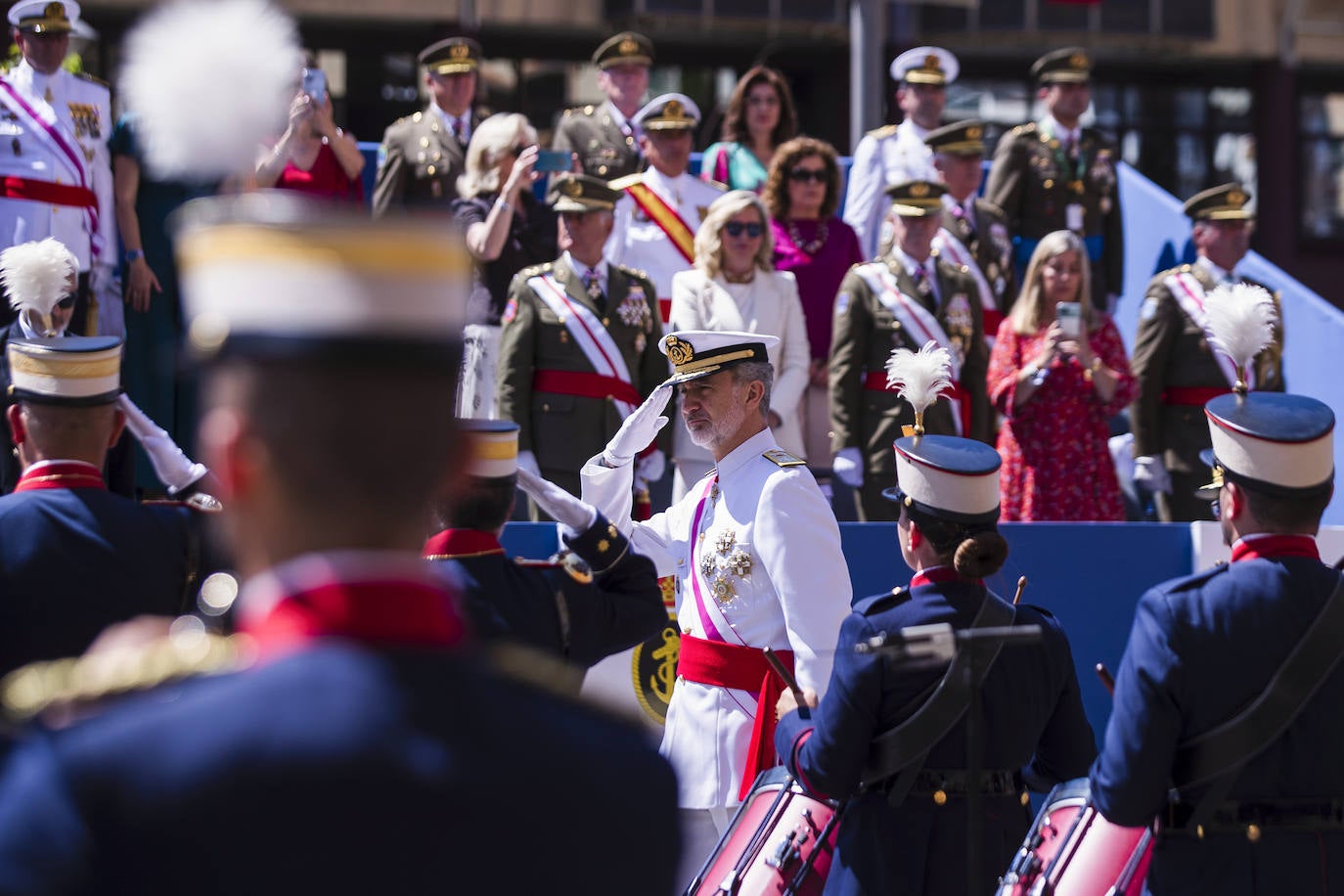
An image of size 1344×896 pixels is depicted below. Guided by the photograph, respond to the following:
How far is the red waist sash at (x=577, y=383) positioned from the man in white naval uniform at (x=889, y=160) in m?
2.01

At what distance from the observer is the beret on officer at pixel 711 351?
514 cm

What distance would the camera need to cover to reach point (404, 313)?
161 cm

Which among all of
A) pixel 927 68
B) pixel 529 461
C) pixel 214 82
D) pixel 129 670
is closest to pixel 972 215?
pixel 927 68

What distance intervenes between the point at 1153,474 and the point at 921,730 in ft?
15.6

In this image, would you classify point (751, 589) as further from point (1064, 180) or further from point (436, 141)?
point (1064, 180)

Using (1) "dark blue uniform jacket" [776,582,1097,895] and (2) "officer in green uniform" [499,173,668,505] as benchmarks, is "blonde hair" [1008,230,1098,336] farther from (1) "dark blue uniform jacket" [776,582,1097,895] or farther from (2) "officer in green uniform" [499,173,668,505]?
(1) "dark blue uniform jacket" [776,582,1097,895]

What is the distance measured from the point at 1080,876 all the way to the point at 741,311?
393 cm

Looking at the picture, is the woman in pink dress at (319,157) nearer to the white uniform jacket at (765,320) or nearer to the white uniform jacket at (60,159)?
the white uniform jacket at (60,159)

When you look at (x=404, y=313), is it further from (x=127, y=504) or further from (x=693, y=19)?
(x=693, y=19)

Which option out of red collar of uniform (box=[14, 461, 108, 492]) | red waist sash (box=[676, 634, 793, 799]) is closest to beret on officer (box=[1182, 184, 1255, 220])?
red waist sash (box=[676, 634, 793, 799])

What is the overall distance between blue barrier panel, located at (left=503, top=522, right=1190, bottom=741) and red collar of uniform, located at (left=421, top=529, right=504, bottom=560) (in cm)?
270

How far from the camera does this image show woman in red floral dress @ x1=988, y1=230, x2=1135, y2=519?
7.84 m

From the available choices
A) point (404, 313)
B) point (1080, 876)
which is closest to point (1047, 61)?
point (1080, 876)

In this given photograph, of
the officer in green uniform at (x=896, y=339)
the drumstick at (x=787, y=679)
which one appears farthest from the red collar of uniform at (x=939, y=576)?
the officer in green uniform at (x=896, y=339)
